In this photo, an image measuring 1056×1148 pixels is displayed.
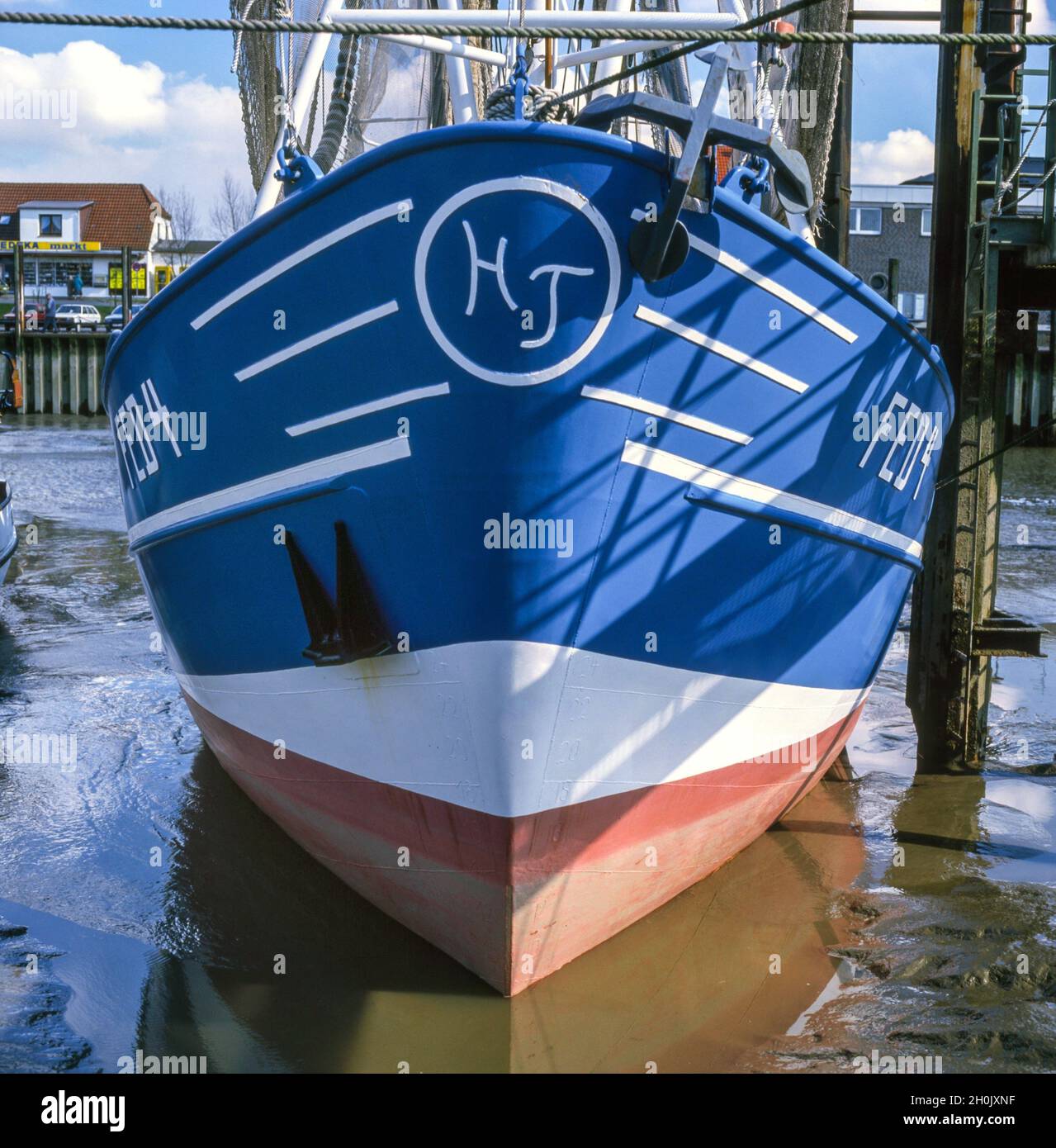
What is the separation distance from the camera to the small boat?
3.30 meters

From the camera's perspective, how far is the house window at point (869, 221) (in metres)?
39.0

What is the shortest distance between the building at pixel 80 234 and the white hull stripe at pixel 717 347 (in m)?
49.3

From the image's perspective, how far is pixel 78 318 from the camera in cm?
3738

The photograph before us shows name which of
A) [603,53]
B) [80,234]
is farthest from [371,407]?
[80,234]

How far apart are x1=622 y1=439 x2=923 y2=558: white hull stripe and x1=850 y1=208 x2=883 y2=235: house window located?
37.5 metres

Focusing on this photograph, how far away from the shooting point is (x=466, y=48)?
4648mm

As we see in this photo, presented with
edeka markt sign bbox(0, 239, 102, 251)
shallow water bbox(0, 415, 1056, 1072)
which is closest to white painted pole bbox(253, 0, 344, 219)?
shallow water bbox(0, 415, 1056, 1072)

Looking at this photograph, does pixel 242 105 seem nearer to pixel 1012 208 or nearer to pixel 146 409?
pixel 146 409

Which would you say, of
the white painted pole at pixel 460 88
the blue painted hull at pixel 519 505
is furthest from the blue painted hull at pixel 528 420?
the white painted pole at pixel 460 88

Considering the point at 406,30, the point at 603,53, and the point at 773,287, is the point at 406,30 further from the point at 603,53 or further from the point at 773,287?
the point at 603,53

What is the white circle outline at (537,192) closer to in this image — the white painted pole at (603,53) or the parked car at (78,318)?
the white painted pole at (603,53)

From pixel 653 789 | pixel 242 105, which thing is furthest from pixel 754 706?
pixel 242 105

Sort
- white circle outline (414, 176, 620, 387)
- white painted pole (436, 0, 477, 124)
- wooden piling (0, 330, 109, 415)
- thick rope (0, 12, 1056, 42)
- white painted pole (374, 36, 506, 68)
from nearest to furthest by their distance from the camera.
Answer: thick rope (0, 12, 1056, 42) < white circle outline (414, 176, 620, 387) < white painted pole (374, 36, 506, 68) < white painted pole (436, 0, 477, 124) < wooden piling (0, 330, 109, 415)

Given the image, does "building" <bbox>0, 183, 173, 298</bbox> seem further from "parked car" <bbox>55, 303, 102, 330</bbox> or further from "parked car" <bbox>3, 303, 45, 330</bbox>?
"parked car" <bbox>3, 303, 45, 330</bbox>
